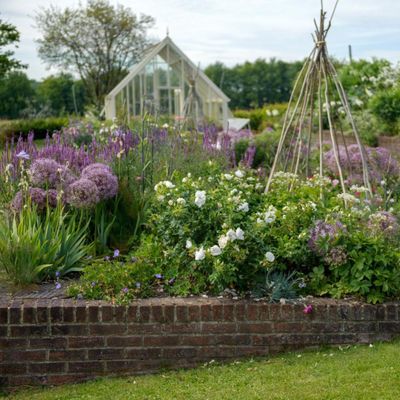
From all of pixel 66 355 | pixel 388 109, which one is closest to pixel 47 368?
pixel 66 355

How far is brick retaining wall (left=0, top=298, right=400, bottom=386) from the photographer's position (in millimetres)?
4449

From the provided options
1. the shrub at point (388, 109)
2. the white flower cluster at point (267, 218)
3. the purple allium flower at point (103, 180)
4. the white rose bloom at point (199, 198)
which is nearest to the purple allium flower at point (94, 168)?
the purple allium flower at point (103, 180)

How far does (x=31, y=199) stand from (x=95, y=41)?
34.2 meters

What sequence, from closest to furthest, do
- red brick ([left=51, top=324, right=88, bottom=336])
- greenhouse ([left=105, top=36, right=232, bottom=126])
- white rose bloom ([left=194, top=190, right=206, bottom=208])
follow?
red brick ([left=51, top=324, right=88, bottom=336]), white rose bloom ([left=194, top=190, right=206, bottom=208]), greenhouse ([left=105, top=36, right=232, bottom=126])

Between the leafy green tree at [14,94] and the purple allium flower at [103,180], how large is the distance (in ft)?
92.4

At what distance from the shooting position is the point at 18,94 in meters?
36.8

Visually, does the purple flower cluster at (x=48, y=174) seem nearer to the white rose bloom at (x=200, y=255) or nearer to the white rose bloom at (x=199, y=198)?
the white rose bloom at (x=199, y=198)

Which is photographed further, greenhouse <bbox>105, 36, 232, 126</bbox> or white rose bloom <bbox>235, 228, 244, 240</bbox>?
greenhouse <bbox>105, 36, 232, 126</bbox>

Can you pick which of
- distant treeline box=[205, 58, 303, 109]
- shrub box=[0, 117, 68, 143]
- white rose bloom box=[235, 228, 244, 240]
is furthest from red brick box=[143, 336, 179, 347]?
distant treeline box=[205, 58, 303, 109]

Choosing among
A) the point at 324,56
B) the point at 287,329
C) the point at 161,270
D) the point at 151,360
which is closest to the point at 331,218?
the point at 287,329

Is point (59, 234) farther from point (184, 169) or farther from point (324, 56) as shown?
point (324, 56)

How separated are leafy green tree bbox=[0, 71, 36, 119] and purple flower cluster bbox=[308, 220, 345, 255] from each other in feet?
96.8

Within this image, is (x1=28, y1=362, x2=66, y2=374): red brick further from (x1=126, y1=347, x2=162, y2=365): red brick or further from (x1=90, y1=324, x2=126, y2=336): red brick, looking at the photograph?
(x1=126, y1=347, x2=162, y2=365): red brick

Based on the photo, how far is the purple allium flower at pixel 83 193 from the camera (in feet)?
18.0
